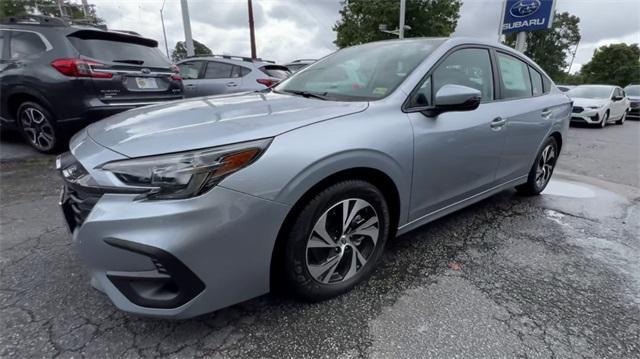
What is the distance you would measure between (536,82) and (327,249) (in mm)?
2960

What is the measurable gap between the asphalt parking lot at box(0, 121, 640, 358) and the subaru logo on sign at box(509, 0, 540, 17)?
1085 cm

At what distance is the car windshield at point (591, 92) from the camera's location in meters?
11.4

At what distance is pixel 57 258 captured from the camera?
2307 millimetres

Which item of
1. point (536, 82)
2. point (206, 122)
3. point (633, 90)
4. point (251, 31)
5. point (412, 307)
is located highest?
point (251, 31)

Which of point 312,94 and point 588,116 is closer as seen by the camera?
→ point 312,94

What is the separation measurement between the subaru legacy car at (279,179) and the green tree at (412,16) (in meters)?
27.4

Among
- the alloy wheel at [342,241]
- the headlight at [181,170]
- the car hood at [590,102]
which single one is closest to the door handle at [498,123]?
the alloy wheel at [342,241]

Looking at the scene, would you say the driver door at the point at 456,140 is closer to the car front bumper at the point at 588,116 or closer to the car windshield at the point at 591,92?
the car front bumper at the point at 588,116

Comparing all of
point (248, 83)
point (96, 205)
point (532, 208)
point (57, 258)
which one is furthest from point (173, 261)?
point (248, 83)

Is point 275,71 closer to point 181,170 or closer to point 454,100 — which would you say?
point 454,100

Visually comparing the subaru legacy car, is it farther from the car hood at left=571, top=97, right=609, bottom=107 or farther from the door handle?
the car hood at left=571, top=97, right=609, bottom=107

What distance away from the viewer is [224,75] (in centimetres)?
698

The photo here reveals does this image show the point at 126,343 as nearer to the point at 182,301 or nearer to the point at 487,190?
the point at 182,301

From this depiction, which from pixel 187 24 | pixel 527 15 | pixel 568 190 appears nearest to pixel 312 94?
pixel 568 190
